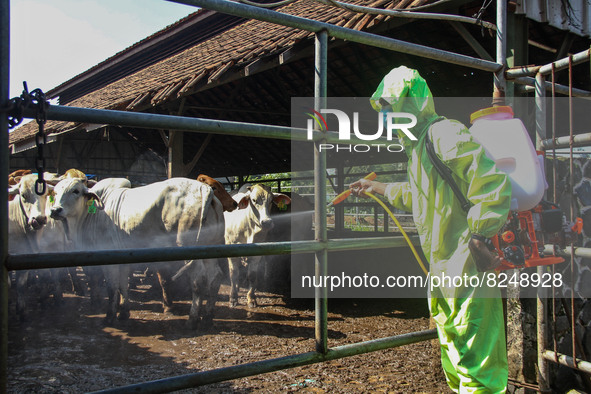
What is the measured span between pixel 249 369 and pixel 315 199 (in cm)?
85

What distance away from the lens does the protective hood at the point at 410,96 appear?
2252mm

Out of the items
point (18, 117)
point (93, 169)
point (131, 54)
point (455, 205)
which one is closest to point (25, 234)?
point (18, 117)

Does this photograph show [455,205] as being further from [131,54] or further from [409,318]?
[131,54]

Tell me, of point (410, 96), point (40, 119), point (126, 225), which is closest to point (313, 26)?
point (410, 96)

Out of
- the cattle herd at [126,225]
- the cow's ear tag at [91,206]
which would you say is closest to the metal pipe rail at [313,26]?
the cattle herd at [126,225]

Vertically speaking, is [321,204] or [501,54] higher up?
[501,54]

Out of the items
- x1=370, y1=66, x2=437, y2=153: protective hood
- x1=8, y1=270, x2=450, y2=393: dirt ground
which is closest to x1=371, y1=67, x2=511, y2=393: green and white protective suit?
x1=370, y1=66, x2=437, y2=153: protective hood

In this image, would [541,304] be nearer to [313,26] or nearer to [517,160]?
[517,160]

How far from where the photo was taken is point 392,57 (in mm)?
7191

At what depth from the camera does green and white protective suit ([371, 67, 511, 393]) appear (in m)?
1.97

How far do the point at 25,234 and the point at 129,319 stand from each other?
2.15m

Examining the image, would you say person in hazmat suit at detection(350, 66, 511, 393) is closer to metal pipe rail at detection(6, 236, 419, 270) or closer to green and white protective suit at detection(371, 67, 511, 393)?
green and white protective suit at detection(371, 67, 511, 393)

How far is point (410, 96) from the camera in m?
2.26

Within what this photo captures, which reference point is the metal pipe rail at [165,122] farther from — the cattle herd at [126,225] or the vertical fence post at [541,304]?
the cattle herd at [126,225]
